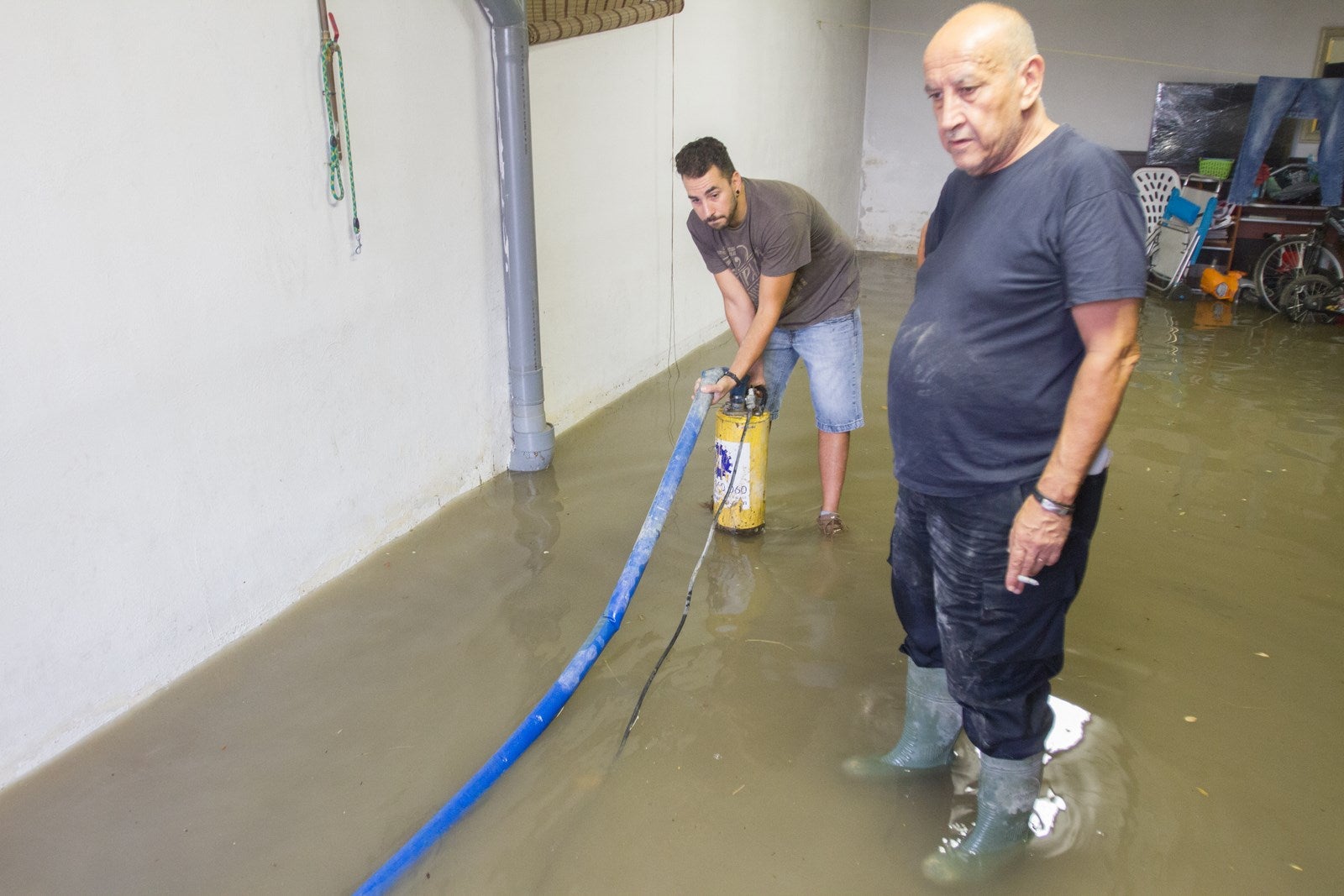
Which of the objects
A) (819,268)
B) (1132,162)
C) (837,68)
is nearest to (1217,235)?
(1132,162)

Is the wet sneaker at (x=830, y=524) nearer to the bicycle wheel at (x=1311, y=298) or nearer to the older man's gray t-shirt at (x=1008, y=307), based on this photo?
the older man's gray t-shirt at (x=1008, y=307)

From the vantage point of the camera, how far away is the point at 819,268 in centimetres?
288

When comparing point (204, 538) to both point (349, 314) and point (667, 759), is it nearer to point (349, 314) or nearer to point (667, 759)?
Answer: point (349, 314)

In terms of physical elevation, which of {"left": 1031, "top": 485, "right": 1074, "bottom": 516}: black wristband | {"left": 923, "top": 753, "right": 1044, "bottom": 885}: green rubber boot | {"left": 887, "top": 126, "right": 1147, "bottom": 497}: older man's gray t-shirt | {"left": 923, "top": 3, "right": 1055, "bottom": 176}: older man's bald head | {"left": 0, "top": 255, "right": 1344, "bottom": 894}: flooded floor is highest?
{"left": 923, "top": 3, "right": 1055, "bottom": 176}: older man's bald head

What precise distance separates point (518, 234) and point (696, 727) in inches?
73.5

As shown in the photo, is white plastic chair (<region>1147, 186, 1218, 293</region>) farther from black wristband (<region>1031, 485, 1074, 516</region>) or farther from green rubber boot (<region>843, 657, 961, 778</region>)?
black wristband (<region>1031, 485, 1074, 516</region>)

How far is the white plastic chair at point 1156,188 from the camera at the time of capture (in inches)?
296

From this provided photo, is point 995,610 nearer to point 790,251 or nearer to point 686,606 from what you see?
point 686,606

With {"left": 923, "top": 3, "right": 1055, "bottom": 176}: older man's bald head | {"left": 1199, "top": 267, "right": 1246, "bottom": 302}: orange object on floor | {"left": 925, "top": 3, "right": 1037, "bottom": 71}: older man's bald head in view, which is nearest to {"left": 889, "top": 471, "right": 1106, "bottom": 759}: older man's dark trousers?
{"left": 923, "top": 3, "right": 1055, "bottom": 176}: older man's bald head

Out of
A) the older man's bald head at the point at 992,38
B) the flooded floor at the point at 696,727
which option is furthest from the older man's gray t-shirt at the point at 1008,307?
the flooded floor at the point at 696,727

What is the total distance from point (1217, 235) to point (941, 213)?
6772mm

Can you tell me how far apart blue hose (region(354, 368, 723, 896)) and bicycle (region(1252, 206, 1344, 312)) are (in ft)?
18.0

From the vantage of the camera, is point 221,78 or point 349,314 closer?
point 221,78

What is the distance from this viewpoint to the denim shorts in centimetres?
291
